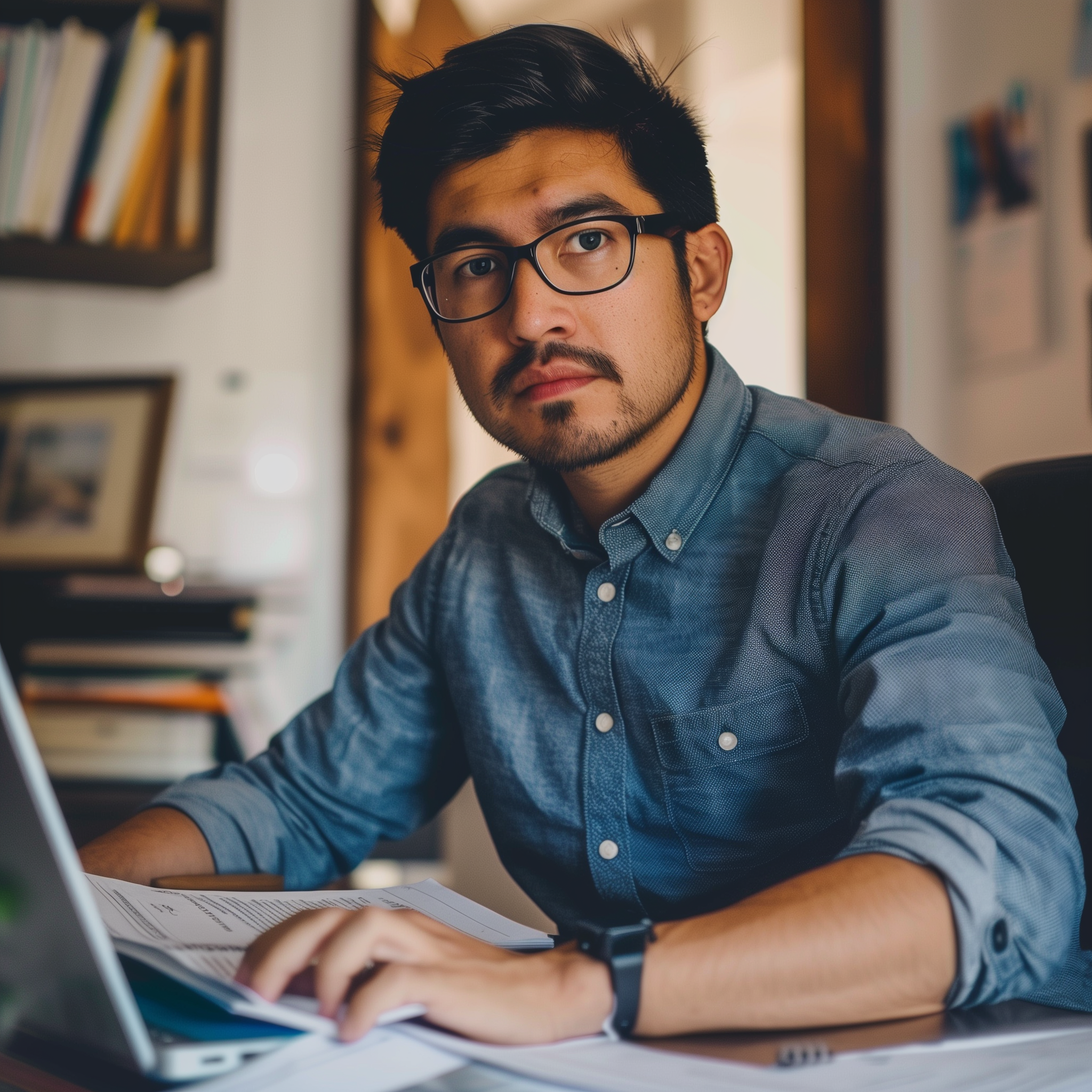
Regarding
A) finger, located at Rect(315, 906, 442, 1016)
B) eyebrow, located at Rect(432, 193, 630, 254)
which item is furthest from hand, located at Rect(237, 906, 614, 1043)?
eyebrow, located at Rect(432, 193, 630, 254)

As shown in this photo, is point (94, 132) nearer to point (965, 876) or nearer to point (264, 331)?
point (264, 331)

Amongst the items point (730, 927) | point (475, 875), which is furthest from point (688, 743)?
point (475, 875)

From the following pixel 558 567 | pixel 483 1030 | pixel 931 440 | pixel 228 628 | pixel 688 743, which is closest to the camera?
pixel 483 1030

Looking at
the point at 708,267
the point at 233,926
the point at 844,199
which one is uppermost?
the point at 844,199

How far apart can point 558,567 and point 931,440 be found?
3.11ft

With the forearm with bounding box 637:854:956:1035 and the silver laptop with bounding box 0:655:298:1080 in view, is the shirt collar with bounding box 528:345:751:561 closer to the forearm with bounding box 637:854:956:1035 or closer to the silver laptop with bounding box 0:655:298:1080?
the forearm with bounding box 637:854:956:1035

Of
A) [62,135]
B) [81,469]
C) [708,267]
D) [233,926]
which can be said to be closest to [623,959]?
[233,926]

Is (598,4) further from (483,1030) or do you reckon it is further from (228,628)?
(483,1030)

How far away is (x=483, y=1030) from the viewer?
0.51 m

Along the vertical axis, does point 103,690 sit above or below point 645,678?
below

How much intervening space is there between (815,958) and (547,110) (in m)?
0.85

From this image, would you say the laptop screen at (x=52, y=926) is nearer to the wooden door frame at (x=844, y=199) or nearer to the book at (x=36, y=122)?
the wooden door frame at (x=844, y=199)

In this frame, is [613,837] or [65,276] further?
[65,276]

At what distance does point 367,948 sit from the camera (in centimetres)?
53
